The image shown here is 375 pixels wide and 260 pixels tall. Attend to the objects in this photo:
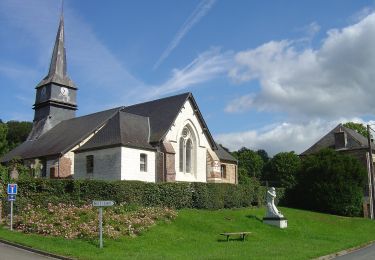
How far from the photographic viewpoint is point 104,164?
35188 mm

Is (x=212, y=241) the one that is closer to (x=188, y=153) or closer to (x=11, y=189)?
(x=11, y=189)

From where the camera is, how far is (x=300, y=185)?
142 ft

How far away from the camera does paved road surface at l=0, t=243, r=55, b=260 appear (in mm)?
15688

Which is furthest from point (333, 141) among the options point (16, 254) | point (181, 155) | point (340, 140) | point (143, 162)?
point (16, 254)

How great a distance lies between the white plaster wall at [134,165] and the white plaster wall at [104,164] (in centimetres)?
37

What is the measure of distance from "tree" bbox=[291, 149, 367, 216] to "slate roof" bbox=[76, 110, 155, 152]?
51.1ft

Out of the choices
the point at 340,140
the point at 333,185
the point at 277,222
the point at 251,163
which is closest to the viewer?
the point at 277,222

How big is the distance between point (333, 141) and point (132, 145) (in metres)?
31.1

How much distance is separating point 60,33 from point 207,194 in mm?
32596

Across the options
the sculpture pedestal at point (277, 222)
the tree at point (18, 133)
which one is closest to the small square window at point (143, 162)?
the sculpture pedestal at point (277, 222)

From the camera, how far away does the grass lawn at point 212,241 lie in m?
17.1

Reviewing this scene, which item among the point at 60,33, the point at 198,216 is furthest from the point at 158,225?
the point at 60,33

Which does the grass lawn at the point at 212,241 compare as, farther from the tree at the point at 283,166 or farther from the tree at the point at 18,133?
the tree at the point at 18,133

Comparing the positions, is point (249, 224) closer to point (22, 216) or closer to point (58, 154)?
point (22, 216)
